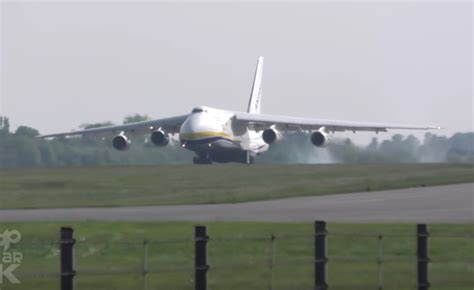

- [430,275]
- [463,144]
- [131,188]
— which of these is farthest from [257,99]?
[430,275]

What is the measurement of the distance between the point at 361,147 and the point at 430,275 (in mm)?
38673

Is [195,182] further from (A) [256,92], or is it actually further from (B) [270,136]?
(A) [256,92]

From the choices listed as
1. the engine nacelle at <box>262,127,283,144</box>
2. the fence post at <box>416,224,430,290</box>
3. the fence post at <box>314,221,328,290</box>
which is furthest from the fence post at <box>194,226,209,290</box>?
the engine nacelle at <box>262,127,283,144</box>

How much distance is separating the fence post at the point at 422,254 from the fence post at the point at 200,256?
8.42ft

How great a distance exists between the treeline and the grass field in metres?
12.0

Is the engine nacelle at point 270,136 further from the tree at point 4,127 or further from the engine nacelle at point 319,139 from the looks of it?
the tree at point 4,127

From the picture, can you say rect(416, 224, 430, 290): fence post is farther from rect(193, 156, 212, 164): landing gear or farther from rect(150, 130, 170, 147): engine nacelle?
rect(150, 130, 170, 147): engine nacelle

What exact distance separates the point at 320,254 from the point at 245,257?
561cm

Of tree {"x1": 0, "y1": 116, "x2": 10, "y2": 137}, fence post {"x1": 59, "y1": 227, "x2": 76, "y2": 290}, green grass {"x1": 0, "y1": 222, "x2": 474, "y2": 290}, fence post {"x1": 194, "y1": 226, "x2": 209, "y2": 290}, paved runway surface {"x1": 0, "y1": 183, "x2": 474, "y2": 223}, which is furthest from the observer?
tree {"x1": 0, "y1": 116, "x2": 10, "y2": 137}

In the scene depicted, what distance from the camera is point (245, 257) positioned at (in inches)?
765

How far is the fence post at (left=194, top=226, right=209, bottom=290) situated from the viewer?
1298cm

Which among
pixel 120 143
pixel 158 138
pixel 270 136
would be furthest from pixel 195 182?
pixel 270 136

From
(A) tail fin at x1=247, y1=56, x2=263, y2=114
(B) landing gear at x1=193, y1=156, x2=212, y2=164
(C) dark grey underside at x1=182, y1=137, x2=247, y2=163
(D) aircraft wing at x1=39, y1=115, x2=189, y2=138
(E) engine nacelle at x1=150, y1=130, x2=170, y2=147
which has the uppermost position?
(A) tail fin at x1=247, y1=56, x2=263, y2=114

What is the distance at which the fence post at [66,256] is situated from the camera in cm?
1202
